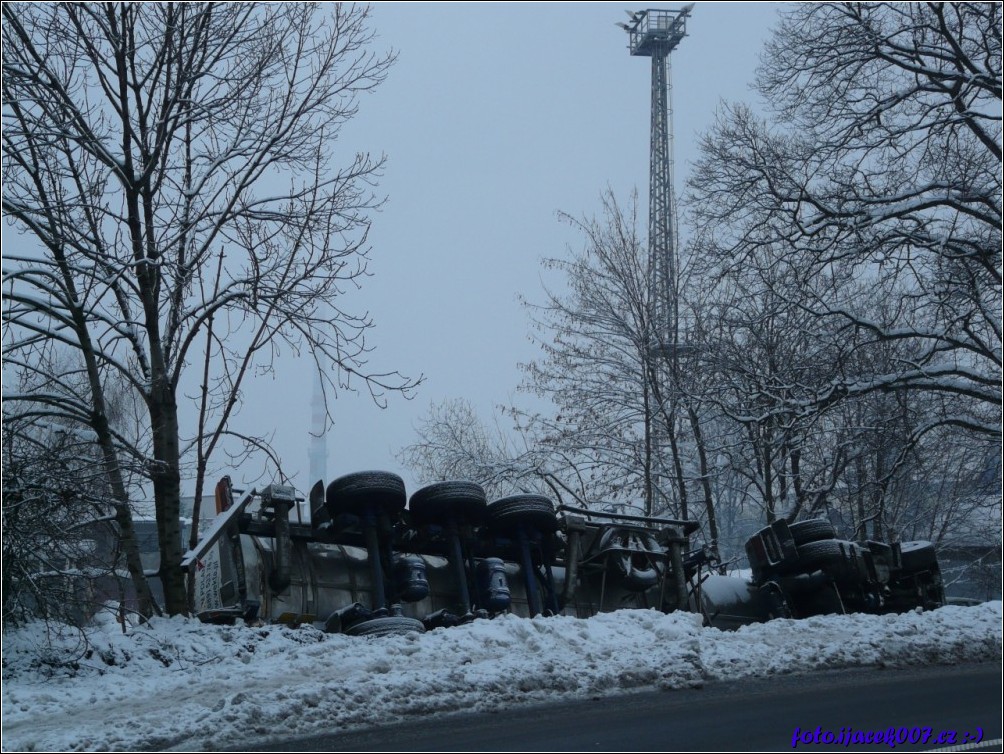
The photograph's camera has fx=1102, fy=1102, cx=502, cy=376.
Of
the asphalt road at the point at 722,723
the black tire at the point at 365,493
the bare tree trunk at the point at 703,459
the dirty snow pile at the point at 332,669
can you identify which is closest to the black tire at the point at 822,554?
the dirty snow pile at the point at 332,669

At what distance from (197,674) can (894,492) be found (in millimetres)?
16724

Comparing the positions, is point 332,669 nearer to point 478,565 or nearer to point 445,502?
point 445,502

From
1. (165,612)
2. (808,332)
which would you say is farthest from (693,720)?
(808,332)

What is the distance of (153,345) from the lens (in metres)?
11.3

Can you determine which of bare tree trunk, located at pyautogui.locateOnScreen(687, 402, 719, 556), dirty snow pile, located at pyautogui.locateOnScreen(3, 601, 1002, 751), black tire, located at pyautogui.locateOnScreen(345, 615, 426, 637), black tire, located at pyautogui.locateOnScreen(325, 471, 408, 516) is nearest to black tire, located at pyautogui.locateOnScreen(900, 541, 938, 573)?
dirty snow pile, located at pyautogui.locateOnScreen(3, 601, 1002, 751)

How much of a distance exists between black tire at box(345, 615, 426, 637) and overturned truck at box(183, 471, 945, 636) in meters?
0.02

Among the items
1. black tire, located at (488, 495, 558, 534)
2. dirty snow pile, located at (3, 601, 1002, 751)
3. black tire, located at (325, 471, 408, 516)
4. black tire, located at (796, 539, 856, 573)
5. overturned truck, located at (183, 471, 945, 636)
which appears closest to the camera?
dirty snow pile, located at (3, 601, 1002, 751)

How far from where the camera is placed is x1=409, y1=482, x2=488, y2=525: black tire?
37.0 ft

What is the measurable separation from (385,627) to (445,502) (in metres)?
1.94

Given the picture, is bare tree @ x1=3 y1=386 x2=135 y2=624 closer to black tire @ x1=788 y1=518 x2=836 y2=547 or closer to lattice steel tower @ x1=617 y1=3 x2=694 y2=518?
black tire @ x1=788 y1=518 x2=836 y2=547

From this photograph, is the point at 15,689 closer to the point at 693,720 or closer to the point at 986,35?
the point at 693,720

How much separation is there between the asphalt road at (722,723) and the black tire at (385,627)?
2.16 metres

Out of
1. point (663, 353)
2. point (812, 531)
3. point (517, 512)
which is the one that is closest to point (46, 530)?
point (517, 512)

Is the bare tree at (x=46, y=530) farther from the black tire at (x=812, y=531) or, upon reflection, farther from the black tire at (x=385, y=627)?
the black tire at (x=812, y=531)
